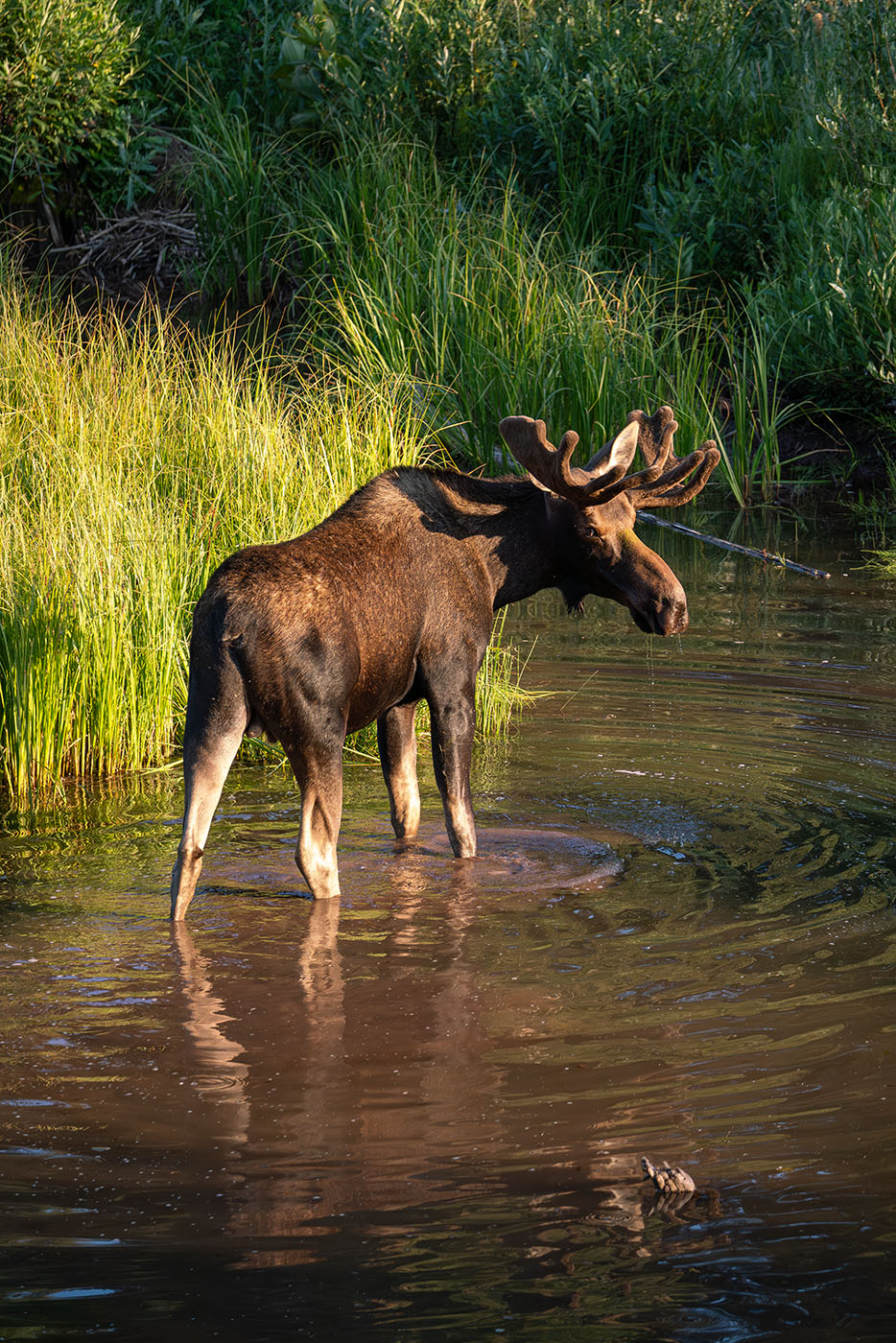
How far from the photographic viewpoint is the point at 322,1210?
3.54m

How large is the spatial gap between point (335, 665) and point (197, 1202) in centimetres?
212

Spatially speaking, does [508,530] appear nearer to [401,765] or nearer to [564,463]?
[564,463]

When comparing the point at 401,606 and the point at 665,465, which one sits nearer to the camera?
the point at 401,606

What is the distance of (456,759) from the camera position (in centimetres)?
607

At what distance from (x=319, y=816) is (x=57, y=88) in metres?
13.5

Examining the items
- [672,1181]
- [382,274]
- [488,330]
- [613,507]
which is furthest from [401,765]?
[382,274]

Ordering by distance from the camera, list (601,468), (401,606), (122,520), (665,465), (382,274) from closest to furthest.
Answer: (401,606) → (601,468) → (665,465) → (122,520) → (382,274)

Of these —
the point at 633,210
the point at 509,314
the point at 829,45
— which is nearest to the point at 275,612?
the point at 509,314

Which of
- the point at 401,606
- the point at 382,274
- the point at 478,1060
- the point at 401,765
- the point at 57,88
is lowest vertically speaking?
the point at 478,1060

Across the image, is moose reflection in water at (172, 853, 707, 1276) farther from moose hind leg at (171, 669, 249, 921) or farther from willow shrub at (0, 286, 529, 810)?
willow shrub at (0, 286, 529, 810)

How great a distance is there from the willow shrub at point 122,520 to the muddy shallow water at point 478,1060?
0.44 meters

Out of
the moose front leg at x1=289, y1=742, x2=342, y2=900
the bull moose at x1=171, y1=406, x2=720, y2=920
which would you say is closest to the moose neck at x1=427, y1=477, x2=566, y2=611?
the bull moose at x1=171, y1=406, x2=720, y2=920

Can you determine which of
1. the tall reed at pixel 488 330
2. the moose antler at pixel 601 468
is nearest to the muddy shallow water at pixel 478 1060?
the moose antler at pixel 601 468

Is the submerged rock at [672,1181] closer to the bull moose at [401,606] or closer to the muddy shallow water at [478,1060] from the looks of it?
the muddy shallow water at [478,1060]
